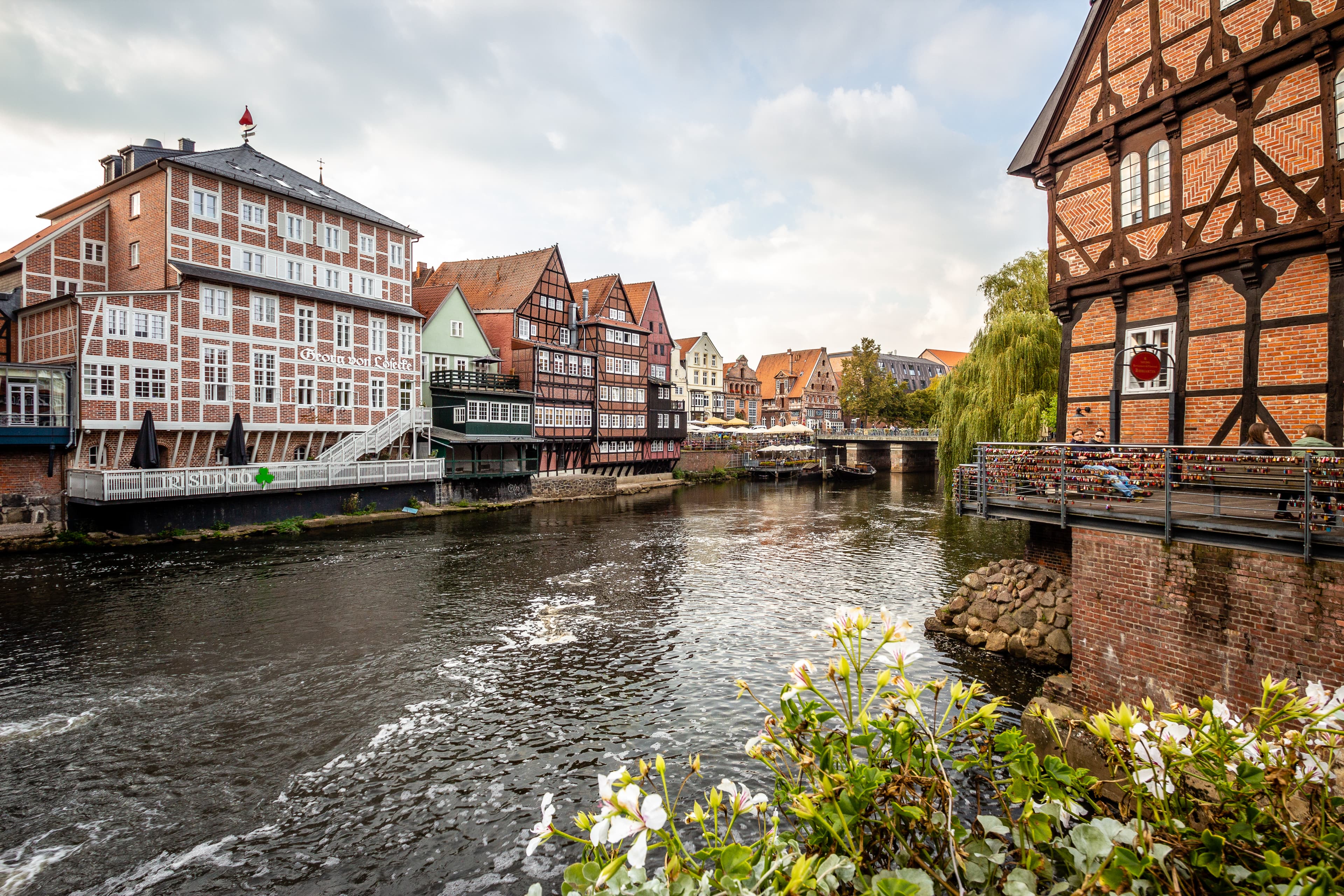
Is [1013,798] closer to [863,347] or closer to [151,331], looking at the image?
[151,331]

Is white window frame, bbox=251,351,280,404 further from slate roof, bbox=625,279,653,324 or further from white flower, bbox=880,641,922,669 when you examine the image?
white flower, bbox=880,641,922,669

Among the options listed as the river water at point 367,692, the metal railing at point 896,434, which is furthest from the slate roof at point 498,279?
the metal railing at point 896,434

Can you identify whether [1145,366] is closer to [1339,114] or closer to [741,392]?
[1339,114]

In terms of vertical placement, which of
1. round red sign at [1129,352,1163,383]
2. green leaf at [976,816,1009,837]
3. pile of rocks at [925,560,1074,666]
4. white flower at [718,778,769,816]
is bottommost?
pile of rocks at [925,560,1074,666]

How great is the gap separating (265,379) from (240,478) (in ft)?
19.5

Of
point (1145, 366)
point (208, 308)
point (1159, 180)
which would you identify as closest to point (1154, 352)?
point (1145, 366)

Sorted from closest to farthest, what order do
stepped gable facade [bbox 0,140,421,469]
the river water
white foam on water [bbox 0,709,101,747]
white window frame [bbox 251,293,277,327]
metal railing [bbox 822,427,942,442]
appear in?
the river water
white foam on water [bbox 0,709,101,747]
stepped gable facade [bbox 0,140,421,469]
white window frame [bbox 251,293,277,327]
metal railing [bbox 822,427,942,442]

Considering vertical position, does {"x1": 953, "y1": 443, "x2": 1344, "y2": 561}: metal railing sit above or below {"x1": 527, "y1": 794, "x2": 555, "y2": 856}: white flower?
above

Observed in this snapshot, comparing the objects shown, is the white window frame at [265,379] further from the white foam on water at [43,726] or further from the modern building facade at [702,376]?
the modern building facade at [702,376]

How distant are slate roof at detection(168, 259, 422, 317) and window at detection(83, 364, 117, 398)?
4.68m

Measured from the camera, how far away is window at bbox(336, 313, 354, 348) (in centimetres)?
3403

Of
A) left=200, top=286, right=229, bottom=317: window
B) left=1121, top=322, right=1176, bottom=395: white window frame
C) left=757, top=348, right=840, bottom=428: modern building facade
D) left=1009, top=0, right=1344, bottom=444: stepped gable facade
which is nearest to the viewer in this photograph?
left=1009, top=0, right=1344, bottom=444: stepped gable facade

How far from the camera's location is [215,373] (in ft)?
95.7

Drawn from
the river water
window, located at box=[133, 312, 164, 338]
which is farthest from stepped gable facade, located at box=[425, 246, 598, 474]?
the river water
